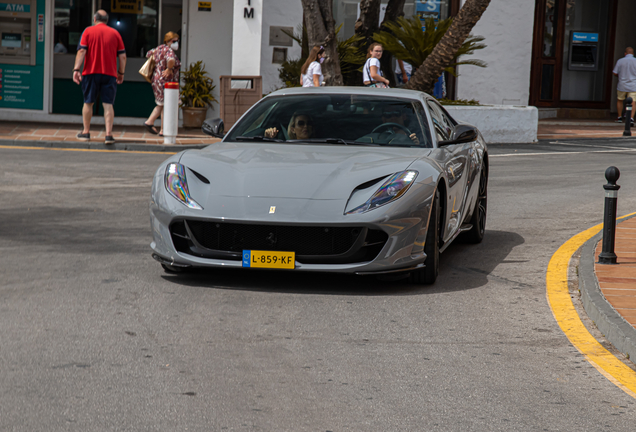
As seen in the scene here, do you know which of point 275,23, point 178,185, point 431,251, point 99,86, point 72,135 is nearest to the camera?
point 178,185

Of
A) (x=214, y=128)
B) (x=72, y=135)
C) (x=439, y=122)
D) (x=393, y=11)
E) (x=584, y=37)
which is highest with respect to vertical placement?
(x=584, y=37)

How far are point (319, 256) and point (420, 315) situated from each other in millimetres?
752

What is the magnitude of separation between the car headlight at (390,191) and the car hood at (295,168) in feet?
0.22

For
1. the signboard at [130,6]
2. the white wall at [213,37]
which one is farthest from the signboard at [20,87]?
the white wall at [213,37]

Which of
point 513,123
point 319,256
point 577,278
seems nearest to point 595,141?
point 513,123

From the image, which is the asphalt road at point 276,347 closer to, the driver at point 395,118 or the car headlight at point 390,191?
the car headlight at point 390,191

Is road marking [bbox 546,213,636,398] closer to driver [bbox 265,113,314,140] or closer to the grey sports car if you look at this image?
the grey sports car

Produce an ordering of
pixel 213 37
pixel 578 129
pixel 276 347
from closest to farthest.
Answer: pixel 276 347 < pixel 213 37 < pixel 578 129

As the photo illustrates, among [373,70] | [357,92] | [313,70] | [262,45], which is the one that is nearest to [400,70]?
[262,45]

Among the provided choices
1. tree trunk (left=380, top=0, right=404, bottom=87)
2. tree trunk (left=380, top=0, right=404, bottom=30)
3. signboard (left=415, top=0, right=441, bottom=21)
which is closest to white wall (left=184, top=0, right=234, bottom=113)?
tree trunk (left=380, top=0, right=404, bottom=87)

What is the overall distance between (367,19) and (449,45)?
2.89 metres

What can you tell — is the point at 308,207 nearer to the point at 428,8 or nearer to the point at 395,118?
the point at 395,118

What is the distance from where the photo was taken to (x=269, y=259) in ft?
18.6

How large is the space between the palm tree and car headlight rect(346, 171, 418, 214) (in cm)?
1384
